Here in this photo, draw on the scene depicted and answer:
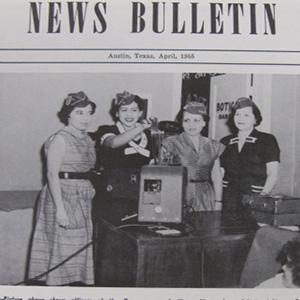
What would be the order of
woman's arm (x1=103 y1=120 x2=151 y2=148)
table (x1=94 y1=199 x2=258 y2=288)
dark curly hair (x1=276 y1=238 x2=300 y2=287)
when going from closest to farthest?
1. dark curly hair (x1=276 y1=238 x2=300 y2=287)
2. table (x1=94 y1=199 x2=258 y2=288)
3. woman's arm (x1=103 y1=120 x2=151 y2=148)

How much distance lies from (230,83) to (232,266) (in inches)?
40.7

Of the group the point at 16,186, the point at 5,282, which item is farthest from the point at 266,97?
the point at 5,282

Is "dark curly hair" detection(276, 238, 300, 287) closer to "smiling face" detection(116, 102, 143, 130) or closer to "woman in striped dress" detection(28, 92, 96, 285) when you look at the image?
"woman in striped dress" detection(28, 92, 96, 285)

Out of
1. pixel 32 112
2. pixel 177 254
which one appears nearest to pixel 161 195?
pixel 177 254

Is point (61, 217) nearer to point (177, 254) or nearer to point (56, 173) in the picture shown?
point (56, 173)

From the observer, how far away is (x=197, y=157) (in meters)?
1.59

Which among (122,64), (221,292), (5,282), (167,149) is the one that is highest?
(122,64)

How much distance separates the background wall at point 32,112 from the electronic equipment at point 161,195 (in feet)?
2.29

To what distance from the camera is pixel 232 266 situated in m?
1.26

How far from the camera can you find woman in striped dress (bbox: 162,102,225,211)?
5.16 feet

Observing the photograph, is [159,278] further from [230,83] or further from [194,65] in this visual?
[230,83]

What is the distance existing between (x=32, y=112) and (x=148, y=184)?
2.99ft

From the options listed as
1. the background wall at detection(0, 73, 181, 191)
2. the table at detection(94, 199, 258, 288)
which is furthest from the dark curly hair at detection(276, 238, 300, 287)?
the background wall at detection(0, 73, 181, 191)

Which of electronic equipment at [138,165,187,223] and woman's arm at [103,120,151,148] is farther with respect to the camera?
woman's arm at [103,120,151,148]
